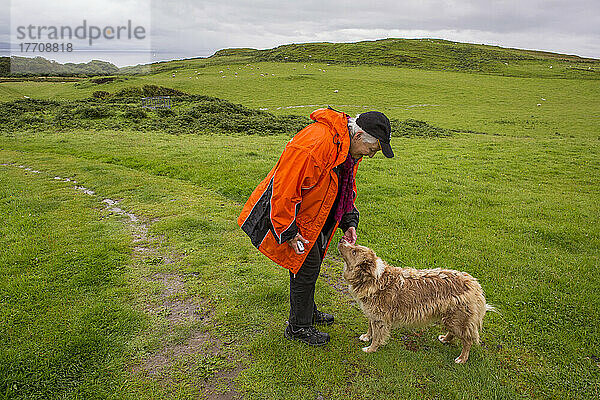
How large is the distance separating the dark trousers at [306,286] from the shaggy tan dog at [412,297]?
492mm

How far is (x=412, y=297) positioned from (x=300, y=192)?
7.67 feet

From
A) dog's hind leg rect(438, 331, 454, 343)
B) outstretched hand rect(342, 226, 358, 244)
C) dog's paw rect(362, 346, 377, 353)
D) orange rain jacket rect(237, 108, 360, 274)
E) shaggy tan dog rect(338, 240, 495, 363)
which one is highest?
orange rain jacket rect(237, 108, 360, 274)

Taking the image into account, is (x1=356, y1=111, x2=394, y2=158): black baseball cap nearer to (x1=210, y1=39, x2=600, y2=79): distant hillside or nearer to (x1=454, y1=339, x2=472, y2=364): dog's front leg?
(x1=454, y1=339, x2=472, y2=364): dog's front leg

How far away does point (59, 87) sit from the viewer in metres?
52.0

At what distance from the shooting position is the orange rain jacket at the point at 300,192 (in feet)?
12.8

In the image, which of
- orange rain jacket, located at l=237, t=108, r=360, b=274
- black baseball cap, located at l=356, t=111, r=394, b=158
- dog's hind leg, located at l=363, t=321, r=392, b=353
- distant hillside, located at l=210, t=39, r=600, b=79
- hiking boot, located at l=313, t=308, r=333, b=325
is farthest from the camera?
distant hillside, located at l=210, t=39, r=600, b=79

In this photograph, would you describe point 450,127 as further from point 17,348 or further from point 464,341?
point 17,348

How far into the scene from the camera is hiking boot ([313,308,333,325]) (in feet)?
18.9

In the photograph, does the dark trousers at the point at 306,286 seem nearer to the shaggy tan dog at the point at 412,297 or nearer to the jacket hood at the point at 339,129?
the shaggy tan dog at the point at 412,297

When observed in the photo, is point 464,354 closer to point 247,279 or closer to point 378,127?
point 378,127

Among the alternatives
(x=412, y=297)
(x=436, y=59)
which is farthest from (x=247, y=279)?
(x=436, y=59)

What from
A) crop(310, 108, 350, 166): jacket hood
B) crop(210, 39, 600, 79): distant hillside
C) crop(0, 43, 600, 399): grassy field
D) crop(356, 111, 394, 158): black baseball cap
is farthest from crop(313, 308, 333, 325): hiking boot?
crop(210, 39, 600, 79): distant hillside

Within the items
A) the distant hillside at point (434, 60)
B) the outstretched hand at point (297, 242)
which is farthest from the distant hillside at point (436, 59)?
the outstretched hand at point (297, 242)

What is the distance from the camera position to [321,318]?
5754 millimetres
